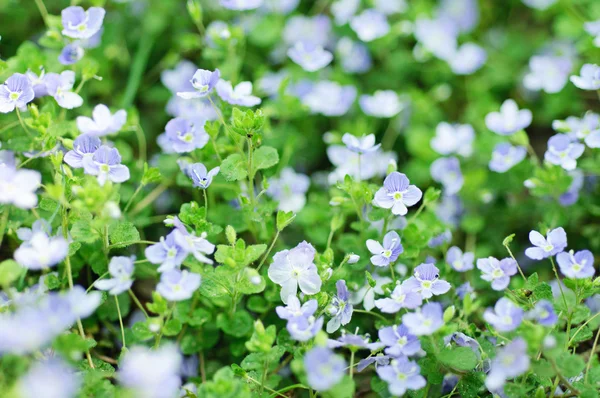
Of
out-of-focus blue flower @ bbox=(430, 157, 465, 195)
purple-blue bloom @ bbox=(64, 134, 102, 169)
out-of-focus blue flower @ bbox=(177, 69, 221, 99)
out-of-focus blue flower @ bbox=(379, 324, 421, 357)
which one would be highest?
out-of-focus blue flower @ bbox=(177, 69, 221, 99)

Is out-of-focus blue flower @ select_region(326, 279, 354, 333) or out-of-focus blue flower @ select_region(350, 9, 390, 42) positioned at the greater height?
out-of-focus blue flower @ select_region(350, 9, 390, 42)

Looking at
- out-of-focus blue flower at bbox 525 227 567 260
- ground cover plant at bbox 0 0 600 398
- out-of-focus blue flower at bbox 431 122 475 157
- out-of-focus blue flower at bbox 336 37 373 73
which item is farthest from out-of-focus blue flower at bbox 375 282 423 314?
out-of-focus blue flower at bbox 336 37 373 73

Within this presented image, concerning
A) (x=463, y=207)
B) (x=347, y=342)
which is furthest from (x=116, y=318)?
(x=463, y=207)

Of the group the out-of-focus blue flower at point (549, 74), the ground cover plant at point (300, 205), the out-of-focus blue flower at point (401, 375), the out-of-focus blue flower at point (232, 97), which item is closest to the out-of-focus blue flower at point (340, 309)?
the ground cover plant at point (300, 205)

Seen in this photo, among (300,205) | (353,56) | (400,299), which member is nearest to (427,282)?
(400,299)

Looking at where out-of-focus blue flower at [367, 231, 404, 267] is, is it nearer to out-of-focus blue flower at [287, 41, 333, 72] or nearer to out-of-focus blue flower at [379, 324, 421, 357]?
out-of-focus blue flower at [379, 324, 421, 357]

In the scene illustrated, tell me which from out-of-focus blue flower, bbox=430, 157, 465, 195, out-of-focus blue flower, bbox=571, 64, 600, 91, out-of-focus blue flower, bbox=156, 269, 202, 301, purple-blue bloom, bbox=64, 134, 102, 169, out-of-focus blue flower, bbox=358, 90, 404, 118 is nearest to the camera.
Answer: out-of-focus blue flower, bbox=156, 269, 202, 301

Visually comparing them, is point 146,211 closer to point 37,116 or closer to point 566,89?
point 37,116
